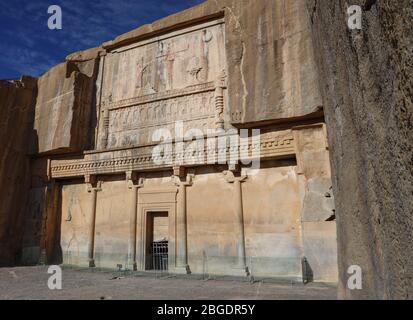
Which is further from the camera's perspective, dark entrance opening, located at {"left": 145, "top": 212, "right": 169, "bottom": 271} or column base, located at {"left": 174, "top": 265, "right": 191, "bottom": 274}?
dark entrance opening, located at {"left": 145, "top": 212, "right": 169, "bottom": 271}

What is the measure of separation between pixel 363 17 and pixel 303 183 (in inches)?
244

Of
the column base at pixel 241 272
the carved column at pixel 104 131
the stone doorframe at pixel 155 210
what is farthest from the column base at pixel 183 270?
the carved column at pixel 104 131

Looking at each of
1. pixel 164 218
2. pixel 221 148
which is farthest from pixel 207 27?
pixel 164 218

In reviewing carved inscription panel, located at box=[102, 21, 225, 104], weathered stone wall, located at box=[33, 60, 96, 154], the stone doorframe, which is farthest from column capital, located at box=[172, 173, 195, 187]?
weathered stone wall, located at box=[33, 60, 96, 154]

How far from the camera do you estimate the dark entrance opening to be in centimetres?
954

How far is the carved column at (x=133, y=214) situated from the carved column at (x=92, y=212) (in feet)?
4.60

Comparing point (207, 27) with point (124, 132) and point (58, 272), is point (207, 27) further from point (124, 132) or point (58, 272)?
point (58, 272)

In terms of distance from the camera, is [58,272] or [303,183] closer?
[303,183]

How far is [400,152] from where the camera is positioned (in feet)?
4.71

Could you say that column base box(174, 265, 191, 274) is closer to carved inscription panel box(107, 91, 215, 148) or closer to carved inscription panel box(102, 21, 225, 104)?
carved inscription panel box(107, 91, 215, 148)

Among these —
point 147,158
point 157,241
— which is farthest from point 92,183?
point 157,241

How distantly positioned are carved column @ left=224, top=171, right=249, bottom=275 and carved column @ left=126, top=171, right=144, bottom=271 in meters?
2.96

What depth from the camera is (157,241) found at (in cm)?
976

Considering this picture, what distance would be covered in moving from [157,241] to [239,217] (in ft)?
9.18
